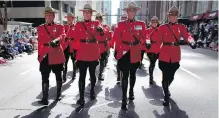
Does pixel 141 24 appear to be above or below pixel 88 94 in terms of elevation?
above

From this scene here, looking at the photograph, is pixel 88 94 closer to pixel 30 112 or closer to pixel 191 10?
pixel 30 112

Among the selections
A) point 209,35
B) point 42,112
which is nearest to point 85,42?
point 42,112

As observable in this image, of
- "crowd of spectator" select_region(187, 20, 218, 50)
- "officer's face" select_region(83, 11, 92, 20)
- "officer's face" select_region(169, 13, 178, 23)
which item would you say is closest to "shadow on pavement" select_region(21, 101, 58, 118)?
"officer's face" select_region(83, 11, 92, 20)

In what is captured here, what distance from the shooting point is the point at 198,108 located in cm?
534

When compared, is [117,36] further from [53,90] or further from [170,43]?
[53,90]

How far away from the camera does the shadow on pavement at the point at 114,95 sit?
5.52 meters

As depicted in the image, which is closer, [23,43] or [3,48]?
[3,48]

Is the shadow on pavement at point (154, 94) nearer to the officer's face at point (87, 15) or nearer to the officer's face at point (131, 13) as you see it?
the officer's face at point (131, 13)

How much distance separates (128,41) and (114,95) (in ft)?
5.26

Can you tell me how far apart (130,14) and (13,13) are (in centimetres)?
4216

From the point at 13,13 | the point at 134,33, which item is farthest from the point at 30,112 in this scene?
the point at 13,13

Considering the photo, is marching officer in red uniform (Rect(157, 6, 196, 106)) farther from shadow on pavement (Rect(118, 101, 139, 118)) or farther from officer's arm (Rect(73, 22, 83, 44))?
officer's arm (Rect(73, 22, 83, 44))

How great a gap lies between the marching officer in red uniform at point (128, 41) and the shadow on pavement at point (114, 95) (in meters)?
0.34

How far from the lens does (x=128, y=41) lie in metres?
5.27
